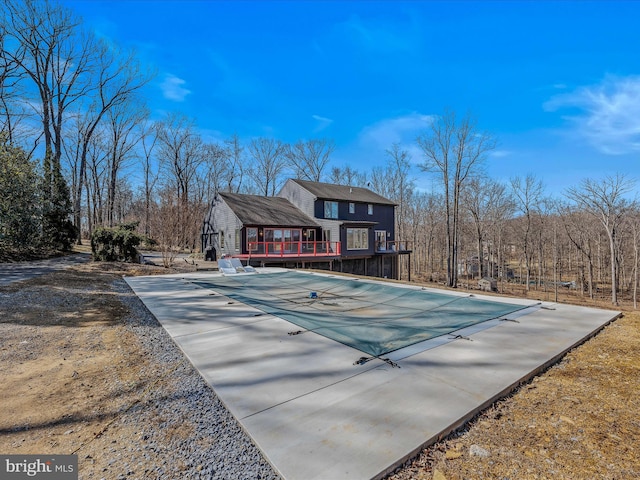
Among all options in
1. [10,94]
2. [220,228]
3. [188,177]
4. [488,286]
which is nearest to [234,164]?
[188,177]

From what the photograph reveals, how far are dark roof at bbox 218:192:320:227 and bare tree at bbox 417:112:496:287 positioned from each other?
9.00m

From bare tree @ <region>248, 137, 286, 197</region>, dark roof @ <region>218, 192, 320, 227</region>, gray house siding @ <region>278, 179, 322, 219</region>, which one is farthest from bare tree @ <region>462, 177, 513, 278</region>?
bare tree @ <region>248, 137, 286, 197</region>

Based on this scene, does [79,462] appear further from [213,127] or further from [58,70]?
[213,127]

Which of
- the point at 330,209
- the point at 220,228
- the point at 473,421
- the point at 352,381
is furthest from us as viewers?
the point at 330,209

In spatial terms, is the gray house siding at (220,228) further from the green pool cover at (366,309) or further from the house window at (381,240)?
the green pool cover at (366,309)

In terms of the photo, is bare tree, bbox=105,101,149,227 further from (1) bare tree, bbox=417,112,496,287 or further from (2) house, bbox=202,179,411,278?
(1) bare tree, bbox=417,112,496,287

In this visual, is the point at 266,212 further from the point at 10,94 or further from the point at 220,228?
the point at 10,94

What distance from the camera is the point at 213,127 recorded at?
31.5 meters

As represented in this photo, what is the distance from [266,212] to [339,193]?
229 inches

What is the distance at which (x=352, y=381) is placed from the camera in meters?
2.65

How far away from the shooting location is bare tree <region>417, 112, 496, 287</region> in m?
18.5

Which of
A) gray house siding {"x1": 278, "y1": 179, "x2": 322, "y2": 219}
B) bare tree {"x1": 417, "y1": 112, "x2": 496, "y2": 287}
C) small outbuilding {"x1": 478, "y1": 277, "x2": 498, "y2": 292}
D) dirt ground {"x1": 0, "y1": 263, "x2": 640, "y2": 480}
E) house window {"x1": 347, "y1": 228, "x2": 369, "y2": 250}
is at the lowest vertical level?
small outbuilding {"x1": 478, "y1": 277, "x2": 498, "y2": 292}

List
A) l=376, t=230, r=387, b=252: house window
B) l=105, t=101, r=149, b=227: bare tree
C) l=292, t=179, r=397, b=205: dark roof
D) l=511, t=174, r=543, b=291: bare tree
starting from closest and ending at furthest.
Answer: l=376, t=230, r=387, b=252: house window
l=292, t=179, r=397, b=205: dark roof
l=511, t=174, r=543, b=291: bare tree
l=105, t=101, r=149, b=227: bare tree

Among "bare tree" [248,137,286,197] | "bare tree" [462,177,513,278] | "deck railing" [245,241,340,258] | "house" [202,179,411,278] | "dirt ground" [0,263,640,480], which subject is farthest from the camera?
"bare tree" [248,137,286,197]
